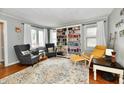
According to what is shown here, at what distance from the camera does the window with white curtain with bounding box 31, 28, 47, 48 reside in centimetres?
610

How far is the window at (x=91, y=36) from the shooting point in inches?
200

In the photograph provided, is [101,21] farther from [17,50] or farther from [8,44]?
[8,44]

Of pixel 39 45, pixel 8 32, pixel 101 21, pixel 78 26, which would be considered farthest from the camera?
pixel 39 45

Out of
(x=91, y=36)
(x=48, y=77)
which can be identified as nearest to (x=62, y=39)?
(x=91, y=36)

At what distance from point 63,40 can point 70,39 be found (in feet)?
1.86

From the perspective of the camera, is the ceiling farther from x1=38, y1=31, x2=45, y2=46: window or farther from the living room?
x1=38, y1=31, x2=45, y2=46: window

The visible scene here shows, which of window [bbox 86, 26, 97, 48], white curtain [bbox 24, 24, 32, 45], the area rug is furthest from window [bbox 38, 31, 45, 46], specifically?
the area rug

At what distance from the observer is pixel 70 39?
19.9ft

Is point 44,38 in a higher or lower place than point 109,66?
higher

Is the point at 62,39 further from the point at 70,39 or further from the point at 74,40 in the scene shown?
the point at 74,40
